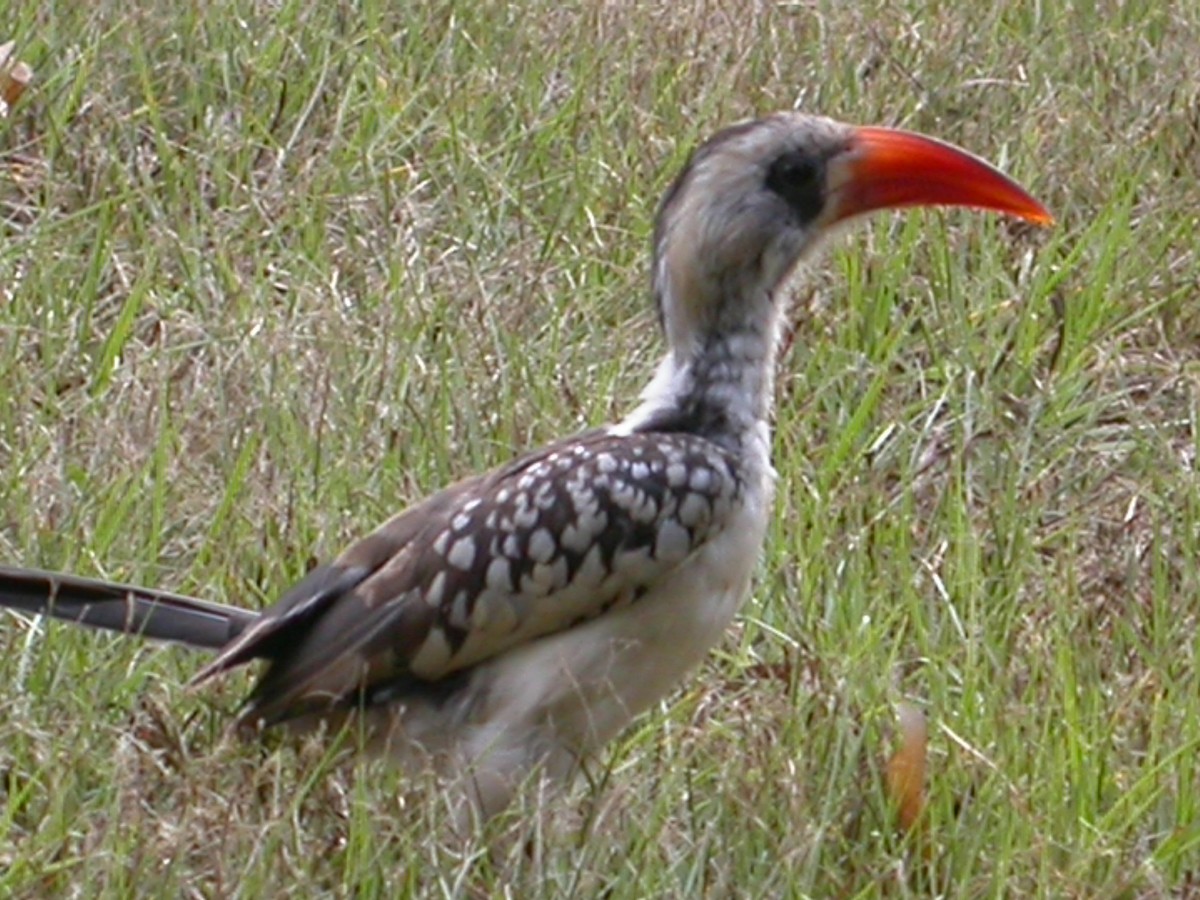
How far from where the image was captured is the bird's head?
4355 millimetres

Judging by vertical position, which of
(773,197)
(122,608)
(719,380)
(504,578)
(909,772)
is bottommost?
(909,772)

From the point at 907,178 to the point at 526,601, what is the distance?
0.91 m

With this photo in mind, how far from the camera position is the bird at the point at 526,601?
4.03 m

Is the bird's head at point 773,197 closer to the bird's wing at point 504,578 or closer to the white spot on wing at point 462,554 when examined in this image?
the bird's wing at point 504,578

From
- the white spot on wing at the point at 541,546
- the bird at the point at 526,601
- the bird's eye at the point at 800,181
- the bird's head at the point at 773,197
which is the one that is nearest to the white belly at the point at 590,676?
the bird at the point at 526,601

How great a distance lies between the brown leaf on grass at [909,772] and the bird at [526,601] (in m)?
0.30

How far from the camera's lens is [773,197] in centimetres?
443

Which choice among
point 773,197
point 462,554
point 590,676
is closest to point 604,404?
point 773,197

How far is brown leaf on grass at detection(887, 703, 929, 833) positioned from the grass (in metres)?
0.03

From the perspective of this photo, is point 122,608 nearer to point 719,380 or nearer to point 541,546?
point 541,546

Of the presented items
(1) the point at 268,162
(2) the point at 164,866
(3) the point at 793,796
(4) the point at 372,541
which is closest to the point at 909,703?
(3) the point at 793,796

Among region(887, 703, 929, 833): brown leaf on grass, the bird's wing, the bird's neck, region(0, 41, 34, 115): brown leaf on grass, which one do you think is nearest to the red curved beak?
the bird's neck

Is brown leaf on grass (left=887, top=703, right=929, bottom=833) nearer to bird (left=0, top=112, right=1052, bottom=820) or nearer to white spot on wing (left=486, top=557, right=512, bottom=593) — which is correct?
bird (left=0, top=112, right=1052, bottom=820)

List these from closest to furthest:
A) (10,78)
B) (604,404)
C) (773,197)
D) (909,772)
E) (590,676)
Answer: (590,676) → (909,772) → (773,197) → (604,404) → (10,78)
